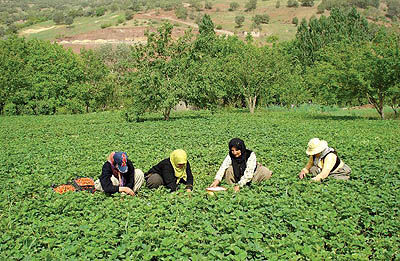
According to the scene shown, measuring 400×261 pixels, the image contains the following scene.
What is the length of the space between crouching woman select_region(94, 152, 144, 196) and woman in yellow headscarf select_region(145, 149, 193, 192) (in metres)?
0.26

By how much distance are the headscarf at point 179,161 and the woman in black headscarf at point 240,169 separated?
61 cm

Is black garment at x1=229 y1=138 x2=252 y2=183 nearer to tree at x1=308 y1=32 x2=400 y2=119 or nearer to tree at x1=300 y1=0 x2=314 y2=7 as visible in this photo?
tree at x1=308 y1=32 x2=400 y2=119

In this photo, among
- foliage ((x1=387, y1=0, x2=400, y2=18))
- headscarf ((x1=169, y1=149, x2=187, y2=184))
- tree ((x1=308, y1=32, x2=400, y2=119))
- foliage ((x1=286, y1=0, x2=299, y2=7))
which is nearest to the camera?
headscarf ((x1=169, y1=149, x2=187, y2=184))

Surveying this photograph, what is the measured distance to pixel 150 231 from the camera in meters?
5.16

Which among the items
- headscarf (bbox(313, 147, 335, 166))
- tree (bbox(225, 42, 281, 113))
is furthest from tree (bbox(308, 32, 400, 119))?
headscarf (bbox(313, 147, 335, 166))

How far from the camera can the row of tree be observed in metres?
21.8

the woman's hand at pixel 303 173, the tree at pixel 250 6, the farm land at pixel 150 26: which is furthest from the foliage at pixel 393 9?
the woman's hand at pixel 303 173

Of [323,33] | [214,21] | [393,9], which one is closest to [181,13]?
[214,21]

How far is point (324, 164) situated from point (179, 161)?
2769 mm

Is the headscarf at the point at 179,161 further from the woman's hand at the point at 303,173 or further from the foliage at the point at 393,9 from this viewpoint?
Result: the foliage at the point at 393,9

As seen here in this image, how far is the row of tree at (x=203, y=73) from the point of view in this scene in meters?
21.8

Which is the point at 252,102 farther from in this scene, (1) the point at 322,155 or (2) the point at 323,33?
(1) the point at 322,155

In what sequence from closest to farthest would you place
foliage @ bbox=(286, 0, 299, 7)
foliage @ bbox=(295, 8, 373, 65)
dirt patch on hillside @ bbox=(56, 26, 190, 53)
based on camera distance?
foliage @ bbox=(295, 8, 373, 65)
dirt patch on hillside @ bbox=(56, 26, 190, 53)
foliage @ bbox=(286, 0, 299, 7)

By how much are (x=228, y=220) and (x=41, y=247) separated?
7.85ft
